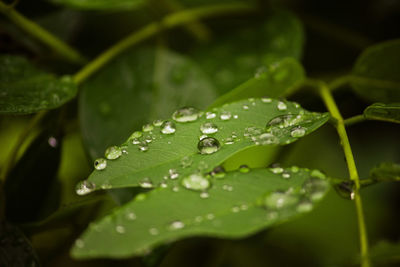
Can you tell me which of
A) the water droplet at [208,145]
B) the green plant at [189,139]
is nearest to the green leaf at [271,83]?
the green plant at [189,139]

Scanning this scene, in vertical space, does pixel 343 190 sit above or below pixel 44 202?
above

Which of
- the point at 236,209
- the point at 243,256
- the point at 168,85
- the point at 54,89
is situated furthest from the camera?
the point at 243,256

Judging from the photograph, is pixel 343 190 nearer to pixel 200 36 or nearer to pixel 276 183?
pixel 276 183

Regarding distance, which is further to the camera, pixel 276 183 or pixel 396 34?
pixel 396 34

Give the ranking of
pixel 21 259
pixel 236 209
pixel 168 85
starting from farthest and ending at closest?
pixel 168 85 → pixel 21 259 → pixel 236 209

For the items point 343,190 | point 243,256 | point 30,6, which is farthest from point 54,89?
point 243,256

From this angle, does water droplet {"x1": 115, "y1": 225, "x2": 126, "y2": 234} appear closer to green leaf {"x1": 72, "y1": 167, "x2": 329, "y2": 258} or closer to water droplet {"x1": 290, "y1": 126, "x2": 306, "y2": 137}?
green leaf {"x1": 72, "y1": 167, "x2": 329, "y2": 258}

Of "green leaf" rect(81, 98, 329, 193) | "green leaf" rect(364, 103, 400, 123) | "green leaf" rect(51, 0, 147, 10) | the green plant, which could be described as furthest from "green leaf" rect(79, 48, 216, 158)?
"green leaf" rect(364, 103, 400, 123)
